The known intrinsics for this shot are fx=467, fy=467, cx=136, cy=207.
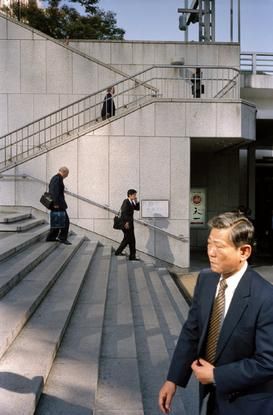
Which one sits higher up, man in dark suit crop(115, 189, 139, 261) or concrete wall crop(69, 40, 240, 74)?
concrete wall crop(69, 40, 240, 74)

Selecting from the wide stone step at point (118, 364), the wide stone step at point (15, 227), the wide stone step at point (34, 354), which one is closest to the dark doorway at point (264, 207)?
the wide stone step at point (15, 227)

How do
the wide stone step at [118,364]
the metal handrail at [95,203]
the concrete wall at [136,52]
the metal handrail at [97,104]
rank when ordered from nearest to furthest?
the wide stone step at [118,364] < the metal handrail at [95,203] < the metal handrail at [97,104] < the concrete wall at [136,52]

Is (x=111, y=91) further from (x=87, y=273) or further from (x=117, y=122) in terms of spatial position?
(x=87, y=273)

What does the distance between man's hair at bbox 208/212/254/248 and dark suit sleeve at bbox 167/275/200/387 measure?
327 millimetres

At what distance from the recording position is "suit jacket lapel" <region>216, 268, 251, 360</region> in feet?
6.39

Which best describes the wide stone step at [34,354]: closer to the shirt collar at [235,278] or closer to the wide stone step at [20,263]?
the wide stone step at [20,263]

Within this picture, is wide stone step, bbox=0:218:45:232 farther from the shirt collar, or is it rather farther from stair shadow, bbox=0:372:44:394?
the shirt collar

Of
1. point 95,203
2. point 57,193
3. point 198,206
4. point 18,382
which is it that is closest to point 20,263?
point 57,193

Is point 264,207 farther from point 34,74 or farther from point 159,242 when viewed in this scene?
point 34,74

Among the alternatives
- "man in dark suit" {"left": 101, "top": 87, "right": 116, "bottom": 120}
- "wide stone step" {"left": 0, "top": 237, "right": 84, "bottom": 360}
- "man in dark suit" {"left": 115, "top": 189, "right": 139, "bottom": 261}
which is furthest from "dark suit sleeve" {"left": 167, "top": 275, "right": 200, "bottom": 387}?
"man in dark suit" {"left": 101, "top": 87, "right": 116, "bottom": 120}

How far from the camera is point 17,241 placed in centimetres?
834

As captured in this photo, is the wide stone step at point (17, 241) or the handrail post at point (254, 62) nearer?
the wide stone step at point (17, 241)

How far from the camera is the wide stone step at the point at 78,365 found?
11.6 feet

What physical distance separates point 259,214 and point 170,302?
14.6 m
